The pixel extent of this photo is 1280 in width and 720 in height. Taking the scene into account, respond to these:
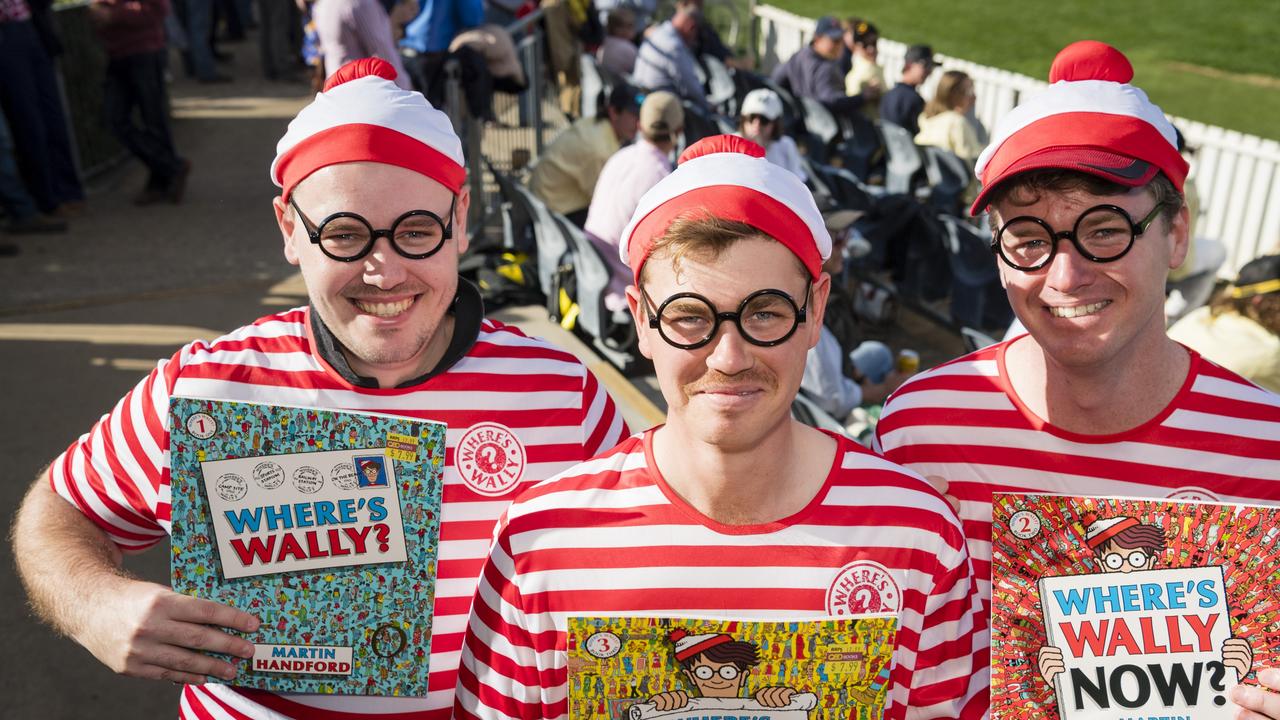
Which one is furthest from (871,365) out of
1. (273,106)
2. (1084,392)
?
(273,106)

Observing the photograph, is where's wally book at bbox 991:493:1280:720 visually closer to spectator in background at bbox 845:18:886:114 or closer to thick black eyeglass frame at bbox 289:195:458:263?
thick black eyeglass frame at bbox 289:195:458:263

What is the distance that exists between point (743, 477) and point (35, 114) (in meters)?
7.77

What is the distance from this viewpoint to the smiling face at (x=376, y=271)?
2064 millimetres

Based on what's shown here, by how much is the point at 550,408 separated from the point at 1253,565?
1.28 metres

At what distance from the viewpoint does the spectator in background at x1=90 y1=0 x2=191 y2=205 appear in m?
8.38

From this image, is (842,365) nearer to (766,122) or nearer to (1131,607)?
(766,122)

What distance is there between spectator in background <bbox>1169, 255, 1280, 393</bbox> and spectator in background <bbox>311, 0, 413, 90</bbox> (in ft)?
15.6

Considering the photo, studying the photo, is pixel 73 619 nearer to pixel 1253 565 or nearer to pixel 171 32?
pixel 1253 565

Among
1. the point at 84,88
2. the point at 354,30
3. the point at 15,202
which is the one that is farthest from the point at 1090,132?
the point at 84,88

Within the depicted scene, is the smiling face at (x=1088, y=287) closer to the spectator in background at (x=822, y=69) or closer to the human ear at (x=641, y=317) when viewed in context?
the human ear at (x=641, y=317)

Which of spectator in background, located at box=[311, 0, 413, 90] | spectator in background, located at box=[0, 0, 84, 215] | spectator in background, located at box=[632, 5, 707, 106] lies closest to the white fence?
spectator in background, located at box=[632, 5, 707, 106]

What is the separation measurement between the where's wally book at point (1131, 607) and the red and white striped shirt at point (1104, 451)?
0.73 ft

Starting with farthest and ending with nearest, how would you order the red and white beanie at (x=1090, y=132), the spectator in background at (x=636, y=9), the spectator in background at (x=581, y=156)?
the spectator in background at (x=636, y=9), the spectator in background at (x=581, y=156), the red and white beanie at (x=1090, y=132)

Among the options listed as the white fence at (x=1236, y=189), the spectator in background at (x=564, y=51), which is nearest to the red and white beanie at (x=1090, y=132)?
the white fence at (x=1236, y=189)
